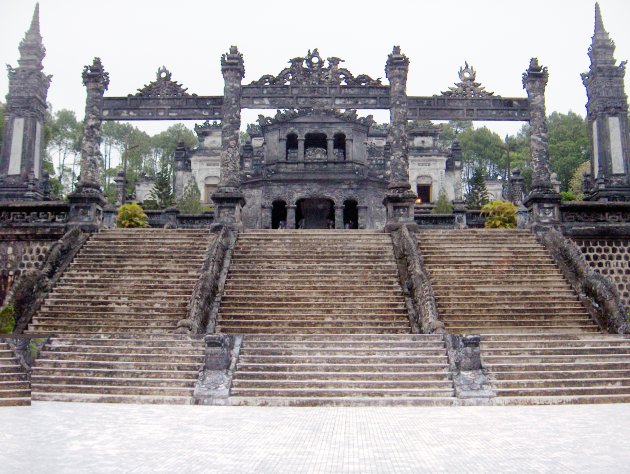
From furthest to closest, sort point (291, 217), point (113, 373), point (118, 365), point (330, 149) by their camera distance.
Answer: point (330, 149) → point (291, 217) → point (118, 365) → point (113, 373)

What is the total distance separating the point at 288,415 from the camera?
840 centimetres

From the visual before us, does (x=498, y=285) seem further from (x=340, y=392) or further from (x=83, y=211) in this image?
(x=83, y=211)

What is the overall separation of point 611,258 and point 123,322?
13.7 meters

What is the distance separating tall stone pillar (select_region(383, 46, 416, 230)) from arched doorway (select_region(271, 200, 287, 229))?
13.1 m

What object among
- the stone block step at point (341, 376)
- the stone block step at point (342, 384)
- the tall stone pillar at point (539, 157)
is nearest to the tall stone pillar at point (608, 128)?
the tall stone pillar at point (539, 157)

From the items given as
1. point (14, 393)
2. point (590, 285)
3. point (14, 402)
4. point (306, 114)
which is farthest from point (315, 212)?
point (14, 402)

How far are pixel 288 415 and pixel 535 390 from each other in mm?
4345

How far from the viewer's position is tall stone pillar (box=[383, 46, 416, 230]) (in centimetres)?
1767

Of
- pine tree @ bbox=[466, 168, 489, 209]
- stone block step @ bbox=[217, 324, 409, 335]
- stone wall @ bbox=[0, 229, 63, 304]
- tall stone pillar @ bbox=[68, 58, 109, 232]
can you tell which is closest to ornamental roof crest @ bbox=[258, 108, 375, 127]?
pine tree @ bbox=[466, 168, 489, 209]

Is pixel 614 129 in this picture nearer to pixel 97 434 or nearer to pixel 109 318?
pixel 109 318

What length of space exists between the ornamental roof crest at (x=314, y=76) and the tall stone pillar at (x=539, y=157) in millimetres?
5402

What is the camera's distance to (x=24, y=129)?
2155cm

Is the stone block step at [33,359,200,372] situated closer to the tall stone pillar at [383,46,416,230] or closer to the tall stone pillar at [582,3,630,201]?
the tall stone pillar at [383,46,416,230]

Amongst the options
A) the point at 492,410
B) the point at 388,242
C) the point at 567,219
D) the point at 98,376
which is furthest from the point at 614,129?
the point at 98,376
